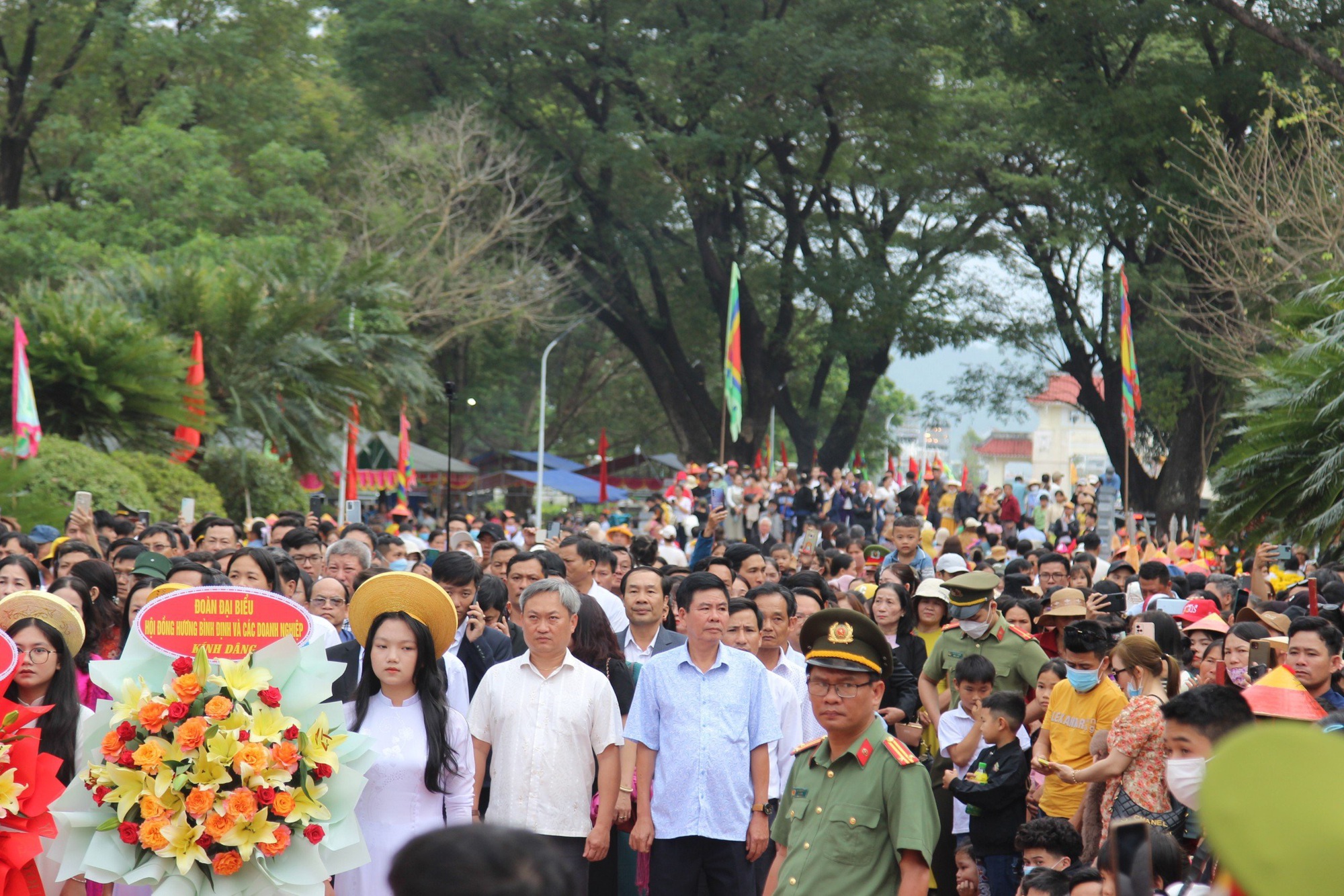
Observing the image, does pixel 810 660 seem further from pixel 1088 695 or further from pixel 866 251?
pixel 866 251

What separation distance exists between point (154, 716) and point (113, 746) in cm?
18

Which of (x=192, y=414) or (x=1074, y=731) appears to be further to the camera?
A: (x=192, y=414)

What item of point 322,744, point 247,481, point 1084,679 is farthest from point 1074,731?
point 247,481

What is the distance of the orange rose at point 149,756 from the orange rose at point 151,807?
85 mm

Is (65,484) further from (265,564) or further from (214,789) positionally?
(214,789)

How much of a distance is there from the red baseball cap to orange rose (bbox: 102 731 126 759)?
249 inches

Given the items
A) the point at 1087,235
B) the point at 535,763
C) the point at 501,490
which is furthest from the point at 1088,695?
the point at 501,490

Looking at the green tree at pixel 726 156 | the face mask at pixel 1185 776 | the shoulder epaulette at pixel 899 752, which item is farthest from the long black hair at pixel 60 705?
the green tree at pixel 726 156

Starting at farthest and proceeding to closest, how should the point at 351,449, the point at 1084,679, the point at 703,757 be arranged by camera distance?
the point at 351,449, the point at 1084,679, the point at 703,757

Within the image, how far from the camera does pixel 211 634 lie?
5.03 m

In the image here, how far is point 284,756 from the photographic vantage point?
15.5 ft

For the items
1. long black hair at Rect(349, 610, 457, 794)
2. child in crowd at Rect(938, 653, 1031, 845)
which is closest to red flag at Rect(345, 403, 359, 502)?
child in crowd at Rect(938, 653, 1031, 845)

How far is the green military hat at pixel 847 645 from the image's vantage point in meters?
4.41

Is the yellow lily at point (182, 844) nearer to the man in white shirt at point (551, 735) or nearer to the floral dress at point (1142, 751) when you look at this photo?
the man in white shirt at point (551, 735)
